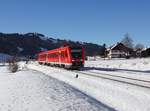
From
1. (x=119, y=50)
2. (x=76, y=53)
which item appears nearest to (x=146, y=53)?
(x=119, y=50)

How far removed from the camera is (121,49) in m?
144

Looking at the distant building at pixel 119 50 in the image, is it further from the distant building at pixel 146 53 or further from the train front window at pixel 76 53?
the train front window at pixel 76 53

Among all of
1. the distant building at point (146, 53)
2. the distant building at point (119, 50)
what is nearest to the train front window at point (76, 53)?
the distant building at point (146, 53)

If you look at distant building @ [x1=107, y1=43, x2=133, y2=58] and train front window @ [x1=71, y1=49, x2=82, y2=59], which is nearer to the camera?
train front window @ [x1=71, y1=49, x2=82, y2=59]

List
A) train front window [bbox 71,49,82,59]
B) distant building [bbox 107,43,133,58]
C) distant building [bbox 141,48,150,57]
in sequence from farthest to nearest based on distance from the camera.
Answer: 1. distant building [bbox 107,43,133,58]
2. distant building [bbox 141,48,150,57]
3. train front window [bbox 71,49,82,59]

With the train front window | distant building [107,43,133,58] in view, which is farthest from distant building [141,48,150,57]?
the train front window

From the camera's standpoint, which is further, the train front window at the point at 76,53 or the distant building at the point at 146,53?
the distant building at the point at 146,53

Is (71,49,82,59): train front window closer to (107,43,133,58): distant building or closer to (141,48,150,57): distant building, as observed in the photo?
(141,48,150,57): distant building

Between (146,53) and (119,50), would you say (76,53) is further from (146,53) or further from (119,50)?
(119,50)

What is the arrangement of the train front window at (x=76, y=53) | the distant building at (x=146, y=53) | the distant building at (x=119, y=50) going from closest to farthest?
the train front window at (x=76, y=53) < the distant building at (x=146, y=53) < the distant building at (x=119, y=50)

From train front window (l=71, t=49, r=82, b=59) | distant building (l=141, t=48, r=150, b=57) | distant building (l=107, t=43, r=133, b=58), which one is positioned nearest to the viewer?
train front window (l=71, t=49, r=82, b=59)

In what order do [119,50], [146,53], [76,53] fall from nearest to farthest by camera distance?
[76,53], [146,53], [119,50]

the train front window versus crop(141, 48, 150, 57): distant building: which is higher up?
crop(141, 48, 150, 57): distant building

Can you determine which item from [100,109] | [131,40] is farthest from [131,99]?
[131,40]
